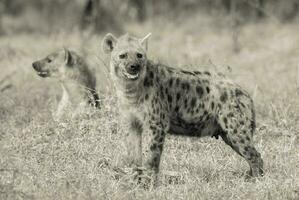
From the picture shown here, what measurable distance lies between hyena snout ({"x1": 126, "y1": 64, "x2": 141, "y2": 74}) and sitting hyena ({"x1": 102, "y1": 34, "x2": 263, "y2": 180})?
0.03 meters

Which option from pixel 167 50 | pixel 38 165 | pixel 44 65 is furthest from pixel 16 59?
pixel 38 165

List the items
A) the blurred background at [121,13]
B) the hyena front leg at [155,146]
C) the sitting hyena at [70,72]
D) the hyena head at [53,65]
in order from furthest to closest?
1. the blurred background at [121,13]
2. the hyena head at [53,65]
3. the sitting hyena at [70,72]
4. the hyena front leg at [155,146]

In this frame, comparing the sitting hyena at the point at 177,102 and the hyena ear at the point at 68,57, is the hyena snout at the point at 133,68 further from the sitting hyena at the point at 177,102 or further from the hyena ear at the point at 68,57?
the hyena ear at the point at 68,57

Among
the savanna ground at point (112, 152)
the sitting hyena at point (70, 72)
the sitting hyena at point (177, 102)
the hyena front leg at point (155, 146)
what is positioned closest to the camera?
the savanna ground at point (112, 152)

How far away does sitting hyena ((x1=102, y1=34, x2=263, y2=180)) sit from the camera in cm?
687

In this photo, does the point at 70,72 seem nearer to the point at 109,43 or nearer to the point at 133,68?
the point at 109,43

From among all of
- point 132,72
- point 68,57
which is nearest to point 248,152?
point 132,72

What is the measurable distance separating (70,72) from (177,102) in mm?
3309

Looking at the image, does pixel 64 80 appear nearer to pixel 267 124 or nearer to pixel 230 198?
pixel 267 124

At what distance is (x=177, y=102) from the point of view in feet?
23.0

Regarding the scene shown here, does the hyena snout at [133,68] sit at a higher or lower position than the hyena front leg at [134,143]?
higher

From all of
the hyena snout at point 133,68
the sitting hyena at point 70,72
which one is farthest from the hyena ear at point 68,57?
the hyena snout at point 133,68

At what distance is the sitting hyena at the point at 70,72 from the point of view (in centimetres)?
995

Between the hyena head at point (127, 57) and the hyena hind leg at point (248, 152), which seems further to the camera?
the hyena hind leg at point (248, 152)
